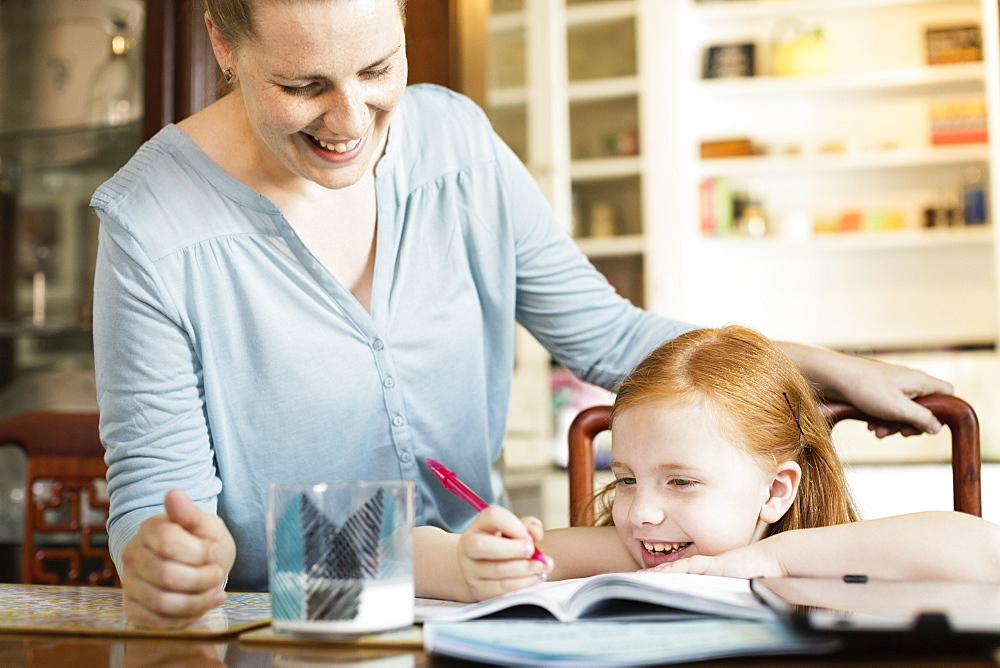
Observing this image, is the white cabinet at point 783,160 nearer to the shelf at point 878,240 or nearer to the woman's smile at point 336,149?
the shelf at point 878,240

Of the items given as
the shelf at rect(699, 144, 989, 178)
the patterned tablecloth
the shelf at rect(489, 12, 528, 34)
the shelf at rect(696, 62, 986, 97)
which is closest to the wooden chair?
the patterned tablecloth

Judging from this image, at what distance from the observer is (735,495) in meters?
1.02

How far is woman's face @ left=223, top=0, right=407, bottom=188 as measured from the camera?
964 millimetres

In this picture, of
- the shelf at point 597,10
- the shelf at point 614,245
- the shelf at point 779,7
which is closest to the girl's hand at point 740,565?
the shelf at point 614,245

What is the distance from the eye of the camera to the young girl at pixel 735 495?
0.83 m

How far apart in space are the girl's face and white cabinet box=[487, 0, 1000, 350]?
10.9ft

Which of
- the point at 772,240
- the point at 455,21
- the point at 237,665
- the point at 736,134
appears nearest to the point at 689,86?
the point at 736,134

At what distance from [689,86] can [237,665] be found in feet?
14.6

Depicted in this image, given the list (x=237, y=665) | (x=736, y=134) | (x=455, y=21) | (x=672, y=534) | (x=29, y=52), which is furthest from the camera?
(x=736, y=134)

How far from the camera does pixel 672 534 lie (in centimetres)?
100

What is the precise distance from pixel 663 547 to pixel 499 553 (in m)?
0.34

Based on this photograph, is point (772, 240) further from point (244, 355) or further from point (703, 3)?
point (244, 355)

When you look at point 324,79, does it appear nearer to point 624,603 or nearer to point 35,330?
point 624,603

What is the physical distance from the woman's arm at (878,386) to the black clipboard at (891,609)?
38 centimetres
